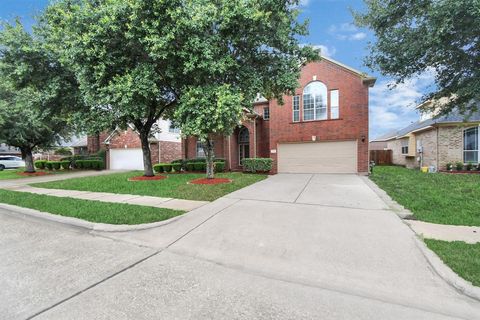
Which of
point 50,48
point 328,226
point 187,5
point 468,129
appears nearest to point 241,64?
point 187,5

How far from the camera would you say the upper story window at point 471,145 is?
14519 mm

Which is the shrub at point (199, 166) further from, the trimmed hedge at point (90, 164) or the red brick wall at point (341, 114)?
the trimmed hedge at point (90, 164)

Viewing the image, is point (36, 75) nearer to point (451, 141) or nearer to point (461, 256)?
point (461, 256)

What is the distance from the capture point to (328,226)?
5.00 meters

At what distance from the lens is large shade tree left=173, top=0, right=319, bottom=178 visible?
7.81 metres

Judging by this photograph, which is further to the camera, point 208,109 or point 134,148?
point 134,148

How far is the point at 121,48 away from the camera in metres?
8.83

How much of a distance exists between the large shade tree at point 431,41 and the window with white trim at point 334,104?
21.9ft

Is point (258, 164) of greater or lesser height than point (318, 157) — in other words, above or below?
below

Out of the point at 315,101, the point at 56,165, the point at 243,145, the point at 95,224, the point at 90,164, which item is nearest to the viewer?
the point at 95,224

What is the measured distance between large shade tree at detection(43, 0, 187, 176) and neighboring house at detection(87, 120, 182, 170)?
11014 mm

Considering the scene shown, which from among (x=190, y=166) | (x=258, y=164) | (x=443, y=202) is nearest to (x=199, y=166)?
(x=190, y=166)

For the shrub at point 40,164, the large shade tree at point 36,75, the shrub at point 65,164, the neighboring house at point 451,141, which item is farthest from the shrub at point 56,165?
the neighboring house at point 451,141

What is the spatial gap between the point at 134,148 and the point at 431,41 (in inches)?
842
